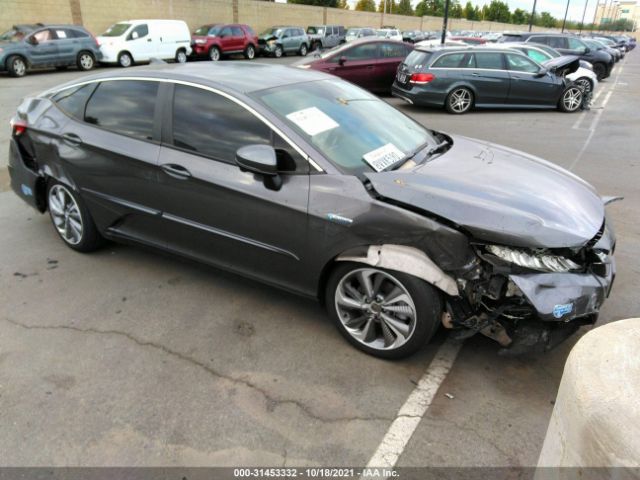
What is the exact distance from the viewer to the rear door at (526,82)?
459 inches

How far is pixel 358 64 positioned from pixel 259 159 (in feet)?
35.5

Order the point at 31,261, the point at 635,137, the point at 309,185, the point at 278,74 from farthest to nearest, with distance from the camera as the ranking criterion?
the point at 635,137 < the point at 31,261 < the point at 278,74 < the point at 309,185

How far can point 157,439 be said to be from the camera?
96.4 inches

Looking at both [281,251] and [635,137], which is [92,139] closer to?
[281,251]

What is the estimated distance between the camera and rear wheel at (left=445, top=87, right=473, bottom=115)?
38.0 feet

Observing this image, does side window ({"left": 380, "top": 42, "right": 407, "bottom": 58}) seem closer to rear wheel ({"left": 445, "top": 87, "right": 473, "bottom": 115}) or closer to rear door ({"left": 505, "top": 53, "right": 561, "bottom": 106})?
rear wheel ({"left": 445, "top": 87, "right": 473, "bottom": 115})

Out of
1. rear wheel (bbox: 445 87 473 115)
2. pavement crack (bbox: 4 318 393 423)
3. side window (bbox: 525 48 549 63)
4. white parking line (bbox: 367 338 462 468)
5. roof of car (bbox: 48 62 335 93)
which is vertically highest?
roof of car (bbox: 48 62 335 93)

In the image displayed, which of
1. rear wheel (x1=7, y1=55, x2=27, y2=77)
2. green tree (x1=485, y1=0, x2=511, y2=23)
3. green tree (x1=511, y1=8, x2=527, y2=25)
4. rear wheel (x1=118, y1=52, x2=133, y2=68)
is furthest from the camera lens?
green tree (x1=511, y1=8, x2=527, y2=25)

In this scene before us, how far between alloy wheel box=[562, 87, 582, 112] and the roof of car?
10.2m

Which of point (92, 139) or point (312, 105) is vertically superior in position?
point (312, 105)

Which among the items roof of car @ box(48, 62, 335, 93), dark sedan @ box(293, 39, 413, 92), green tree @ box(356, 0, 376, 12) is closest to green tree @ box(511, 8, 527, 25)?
green tree @ box(356, 0, 376, 12)

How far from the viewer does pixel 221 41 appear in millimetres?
23562

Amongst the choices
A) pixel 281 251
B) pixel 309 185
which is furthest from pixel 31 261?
pixel 309 185

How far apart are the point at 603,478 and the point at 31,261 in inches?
173
